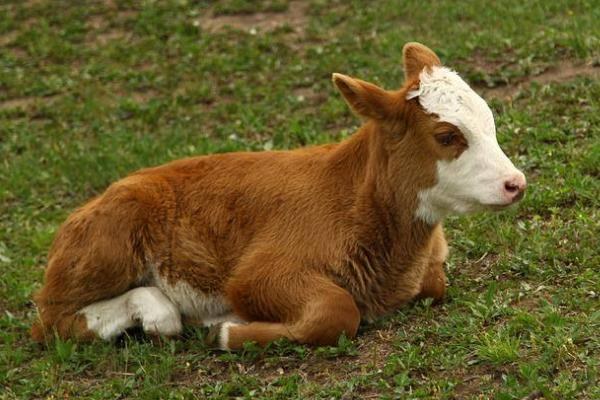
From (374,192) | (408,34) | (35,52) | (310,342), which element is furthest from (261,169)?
(35,52)

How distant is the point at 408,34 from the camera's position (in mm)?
14703

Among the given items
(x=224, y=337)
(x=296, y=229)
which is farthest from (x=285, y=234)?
(x=224, y=337)

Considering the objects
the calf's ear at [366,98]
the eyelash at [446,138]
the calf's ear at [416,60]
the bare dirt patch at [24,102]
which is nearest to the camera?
the eyelash at [446,138]

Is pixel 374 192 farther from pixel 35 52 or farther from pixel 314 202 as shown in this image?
pixel 35 52

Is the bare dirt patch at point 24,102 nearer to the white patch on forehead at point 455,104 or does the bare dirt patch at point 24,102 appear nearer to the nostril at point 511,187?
the white patch on forehead at point 455,104

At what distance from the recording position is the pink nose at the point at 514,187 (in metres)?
7.39

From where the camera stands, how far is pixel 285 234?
816 cm

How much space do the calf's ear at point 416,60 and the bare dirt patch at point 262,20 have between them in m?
7.32

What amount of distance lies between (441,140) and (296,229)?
3.93 feet

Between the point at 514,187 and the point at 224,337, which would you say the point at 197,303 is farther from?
the point at 514,187

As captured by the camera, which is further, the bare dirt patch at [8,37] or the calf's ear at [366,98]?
the bare dirt patch at [8,37]

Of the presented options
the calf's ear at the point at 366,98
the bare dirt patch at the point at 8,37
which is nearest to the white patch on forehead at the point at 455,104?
the calf's ear at the point at 366,98

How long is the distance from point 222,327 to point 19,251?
360cm

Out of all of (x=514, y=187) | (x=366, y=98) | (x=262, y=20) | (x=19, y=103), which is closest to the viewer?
(x=514, y=187)
